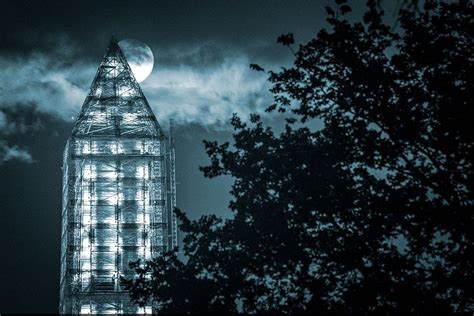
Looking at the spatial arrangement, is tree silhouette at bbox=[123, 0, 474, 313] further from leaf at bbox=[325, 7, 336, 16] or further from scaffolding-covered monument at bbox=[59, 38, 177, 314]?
scaffolding-covered monument at bbox=[59, 38, 177, 314]

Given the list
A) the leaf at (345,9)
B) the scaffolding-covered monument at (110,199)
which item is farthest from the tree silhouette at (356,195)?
the scaffolding-covered monument at (110,199)

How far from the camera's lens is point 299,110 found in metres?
18.1

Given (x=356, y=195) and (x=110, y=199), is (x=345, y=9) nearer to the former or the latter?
(x=356, y=195)

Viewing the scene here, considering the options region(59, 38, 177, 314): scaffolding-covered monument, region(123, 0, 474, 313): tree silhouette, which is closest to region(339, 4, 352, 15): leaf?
region(123, 0, 474, 313): tree silhouette

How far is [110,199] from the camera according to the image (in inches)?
2287

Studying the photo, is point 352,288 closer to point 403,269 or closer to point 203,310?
point 403,269

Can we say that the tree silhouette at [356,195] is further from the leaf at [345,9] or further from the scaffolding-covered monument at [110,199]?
the scaffolding-covered monument at [110,199]

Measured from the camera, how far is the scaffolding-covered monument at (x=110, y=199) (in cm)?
5519

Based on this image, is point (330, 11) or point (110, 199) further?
point (110, 199)

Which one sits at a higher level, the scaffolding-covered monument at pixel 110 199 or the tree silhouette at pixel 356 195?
the scaffolding-covered monument at pixel 110 199

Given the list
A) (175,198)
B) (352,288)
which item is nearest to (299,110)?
(352,288)

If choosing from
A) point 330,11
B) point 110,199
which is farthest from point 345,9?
point 110,199

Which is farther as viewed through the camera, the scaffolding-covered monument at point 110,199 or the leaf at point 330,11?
the scaffolding-covered monument at point 110,199

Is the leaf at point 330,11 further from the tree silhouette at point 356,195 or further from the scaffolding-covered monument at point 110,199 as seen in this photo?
the scaffolding-covered monument at point 110,199
